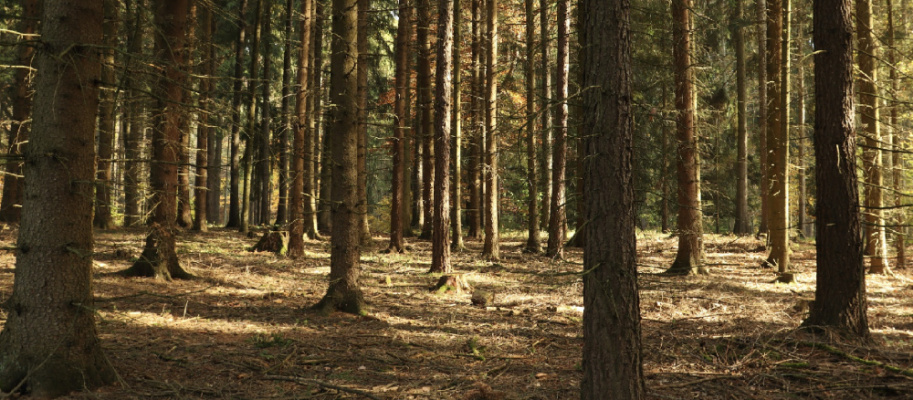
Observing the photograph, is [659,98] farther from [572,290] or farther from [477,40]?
[572,290]

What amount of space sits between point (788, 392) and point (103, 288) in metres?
9.62

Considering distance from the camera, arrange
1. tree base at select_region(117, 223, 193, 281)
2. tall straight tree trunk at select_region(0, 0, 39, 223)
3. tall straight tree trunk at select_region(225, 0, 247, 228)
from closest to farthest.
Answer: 1. tree base at select_region(117, 223, 193, 281)
2. tall straight tree trunk at select_region(0, 0, 39, 223)
3. tall straight tree trunk at select_region(225, 0, 247, 228)

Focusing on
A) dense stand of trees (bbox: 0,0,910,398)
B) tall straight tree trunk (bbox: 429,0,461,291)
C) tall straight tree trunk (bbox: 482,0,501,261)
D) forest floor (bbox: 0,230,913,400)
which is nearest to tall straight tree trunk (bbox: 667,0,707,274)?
dense stand of trees (bbox: 0,0,910,398)

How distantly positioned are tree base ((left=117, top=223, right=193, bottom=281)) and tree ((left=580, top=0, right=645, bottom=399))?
8.47m

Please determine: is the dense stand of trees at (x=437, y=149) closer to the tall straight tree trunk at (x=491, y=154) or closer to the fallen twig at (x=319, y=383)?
the tall straight tree trunk at (x=491, y=154)

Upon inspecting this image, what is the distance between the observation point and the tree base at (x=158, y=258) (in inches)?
397

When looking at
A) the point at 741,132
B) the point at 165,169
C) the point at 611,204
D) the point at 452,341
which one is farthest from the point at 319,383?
the point at 741,132

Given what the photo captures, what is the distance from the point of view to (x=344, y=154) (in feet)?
28.2

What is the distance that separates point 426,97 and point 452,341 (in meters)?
12.4

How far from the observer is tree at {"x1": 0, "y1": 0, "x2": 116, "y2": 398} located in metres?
4.54

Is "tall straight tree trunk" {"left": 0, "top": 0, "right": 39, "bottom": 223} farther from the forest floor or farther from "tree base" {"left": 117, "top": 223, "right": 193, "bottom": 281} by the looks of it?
"tree base" {"left": 117, "top": 223, "right": 193, "bottom": 281}

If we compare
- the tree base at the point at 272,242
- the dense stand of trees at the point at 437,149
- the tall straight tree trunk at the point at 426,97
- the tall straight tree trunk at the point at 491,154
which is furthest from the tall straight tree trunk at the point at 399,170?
the tree base at the point at 272,242

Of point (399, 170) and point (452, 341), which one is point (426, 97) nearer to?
point (399, 170)

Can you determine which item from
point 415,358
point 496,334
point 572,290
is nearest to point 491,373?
point 415,358
